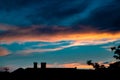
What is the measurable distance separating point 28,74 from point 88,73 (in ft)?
24.7

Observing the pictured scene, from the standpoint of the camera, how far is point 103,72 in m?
35.9

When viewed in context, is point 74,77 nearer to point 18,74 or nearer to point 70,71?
point 70,71

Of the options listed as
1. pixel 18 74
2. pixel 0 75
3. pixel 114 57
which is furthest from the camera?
pixel 114 57

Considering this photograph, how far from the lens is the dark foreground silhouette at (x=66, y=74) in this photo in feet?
117

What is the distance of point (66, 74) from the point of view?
120 feet

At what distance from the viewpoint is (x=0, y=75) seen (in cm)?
4166

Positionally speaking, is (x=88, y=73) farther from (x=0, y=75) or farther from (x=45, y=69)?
(x=0, y=75)

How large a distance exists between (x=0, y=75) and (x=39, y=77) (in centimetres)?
734

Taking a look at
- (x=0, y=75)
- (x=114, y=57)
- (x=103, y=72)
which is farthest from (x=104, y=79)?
(x=114, y=57)

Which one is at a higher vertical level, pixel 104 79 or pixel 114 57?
pixel 114 57

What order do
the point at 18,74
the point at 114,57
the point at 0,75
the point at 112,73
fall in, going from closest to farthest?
the point at 112,73 → the point at 18,74 → the point at 0,75 → the point at 114,57

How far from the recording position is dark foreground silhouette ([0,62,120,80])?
35.8m

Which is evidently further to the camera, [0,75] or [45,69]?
[0,75]

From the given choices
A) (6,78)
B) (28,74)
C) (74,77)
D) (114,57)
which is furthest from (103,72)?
(114,57)
